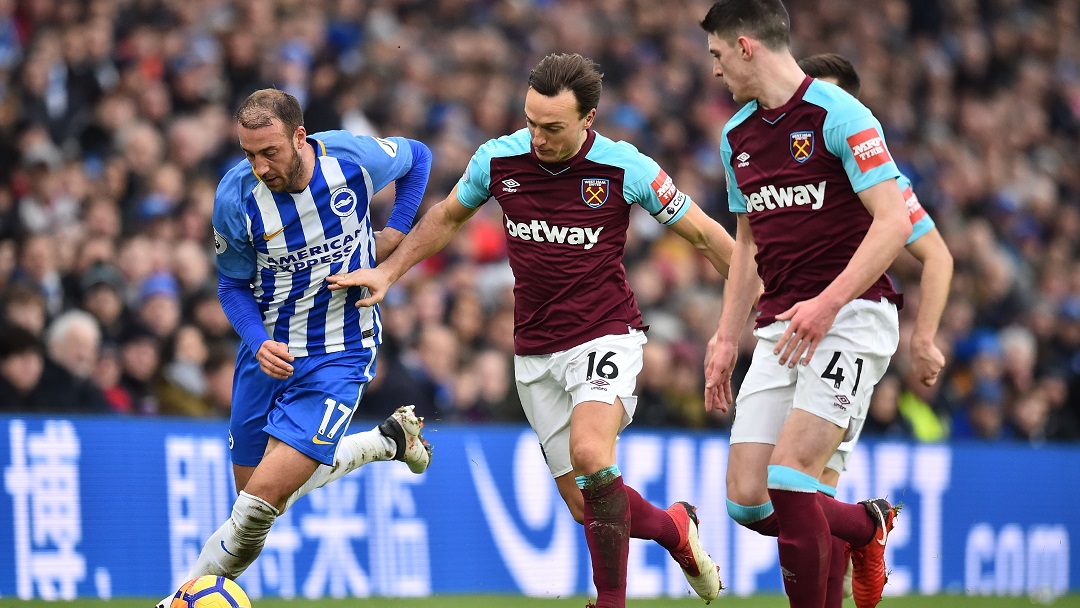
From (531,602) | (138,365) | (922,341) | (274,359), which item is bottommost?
(531,602)

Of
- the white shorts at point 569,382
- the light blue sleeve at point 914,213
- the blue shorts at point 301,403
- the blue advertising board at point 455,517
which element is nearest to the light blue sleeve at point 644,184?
the white shorts at point 569,382

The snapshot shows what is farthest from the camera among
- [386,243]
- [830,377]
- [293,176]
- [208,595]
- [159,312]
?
[159,312]

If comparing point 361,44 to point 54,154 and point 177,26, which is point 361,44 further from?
point 54,154

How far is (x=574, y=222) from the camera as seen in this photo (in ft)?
21.8

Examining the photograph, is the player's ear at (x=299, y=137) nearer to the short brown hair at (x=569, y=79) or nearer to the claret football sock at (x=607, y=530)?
the short brown hair at (x=569, y=79)

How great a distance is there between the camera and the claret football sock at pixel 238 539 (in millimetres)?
6555

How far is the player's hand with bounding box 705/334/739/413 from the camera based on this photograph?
251 inches

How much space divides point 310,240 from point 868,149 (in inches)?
107

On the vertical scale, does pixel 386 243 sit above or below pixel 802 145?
below

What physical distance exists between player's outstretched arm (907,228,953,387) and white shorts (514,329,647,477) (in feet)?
4.35

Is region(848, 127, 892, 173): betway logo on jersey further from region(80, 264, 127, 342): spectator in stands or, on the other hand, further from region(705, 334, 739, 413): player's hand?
region(80, 264, 127, 342): spectator in stands

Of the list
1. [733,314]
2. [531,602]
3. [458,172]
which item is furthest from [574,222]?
[458,172]

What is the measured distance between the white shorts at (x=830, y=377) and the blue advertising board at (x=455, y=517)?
406 centimetres

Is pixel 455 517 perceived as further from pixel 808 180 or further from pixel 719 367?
pixel 808 180
